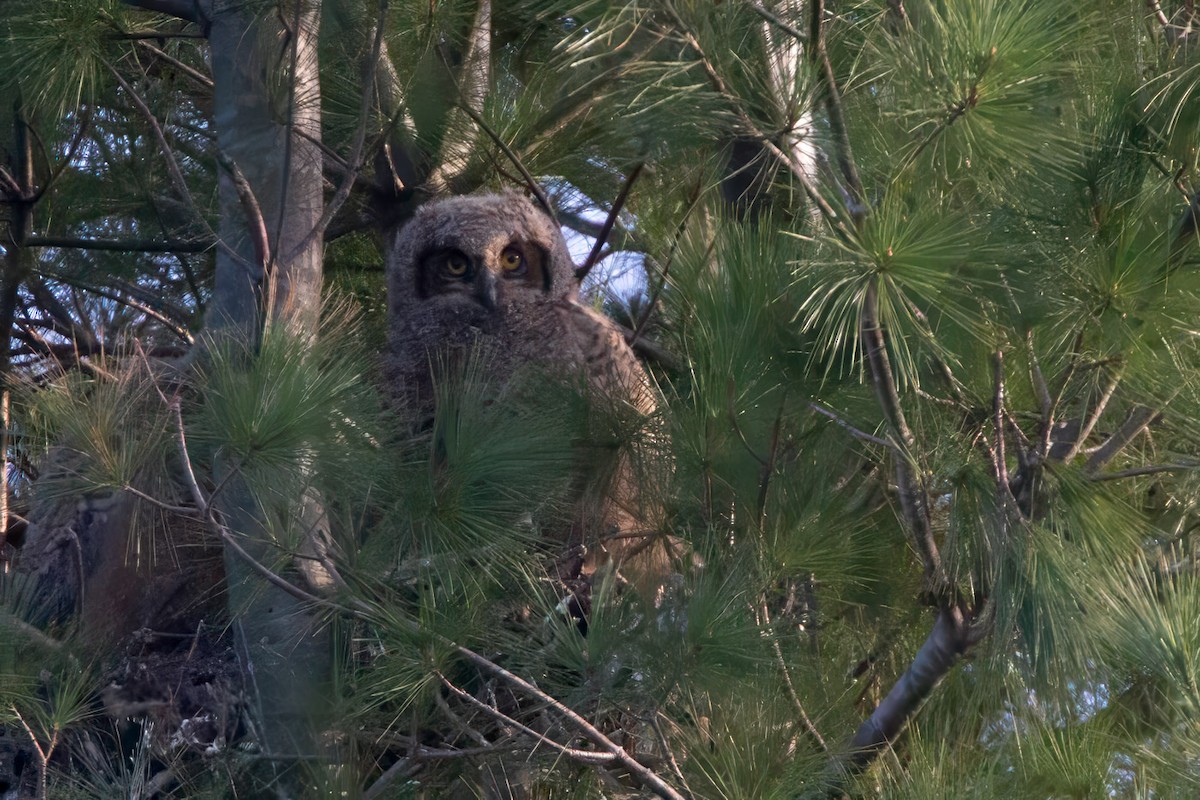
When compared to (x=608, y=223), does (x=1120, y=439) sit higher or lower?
lower

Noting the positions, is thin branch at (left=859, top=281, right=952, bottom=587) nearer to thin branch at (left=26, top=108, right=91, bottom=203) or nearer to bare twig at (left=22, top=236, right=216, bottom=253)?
bare twig at (left=22, top=236, right=216, bottom=253)

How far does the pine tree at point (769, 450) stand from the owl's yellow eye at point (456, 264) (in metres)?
0.95

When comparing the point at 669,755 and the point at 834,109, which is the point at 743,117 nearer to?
the point at 834,109

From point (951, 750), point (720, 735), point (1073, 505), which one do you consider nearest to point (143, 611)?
point (720, 735)

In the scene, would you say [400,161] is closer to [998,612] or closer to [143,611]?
[143,611]

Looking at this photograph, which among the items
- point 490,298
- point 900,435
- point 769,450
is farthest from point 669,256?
point 490,298

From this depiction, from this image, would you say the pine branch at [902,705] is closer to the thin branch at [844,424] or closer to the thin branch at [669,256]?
the thin branch at [844,424]

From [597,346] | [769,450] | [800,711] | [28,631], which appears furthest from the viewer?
[597,346]

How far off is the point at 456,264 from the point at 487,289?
0.17 m

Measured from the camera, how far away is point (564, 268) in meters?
3.95

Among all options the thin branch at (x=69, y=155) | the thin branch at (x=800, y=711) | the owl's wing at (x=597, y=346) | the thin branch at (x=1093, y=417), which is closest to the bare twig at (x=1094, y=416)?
the thin branch at (x=1093, y=417)

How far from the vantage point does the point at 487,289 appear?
12.2 feet

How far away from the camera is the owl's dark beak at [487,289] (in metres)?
3.72

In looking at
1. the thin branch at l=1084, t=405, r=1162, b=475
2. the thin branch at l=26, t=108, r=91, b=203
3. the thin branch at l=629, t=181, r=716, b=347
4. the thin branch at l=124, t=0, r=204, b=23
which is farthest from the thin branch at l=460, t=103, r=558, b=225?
the thin branch at l=1084, t=405, r=1162, b=475
